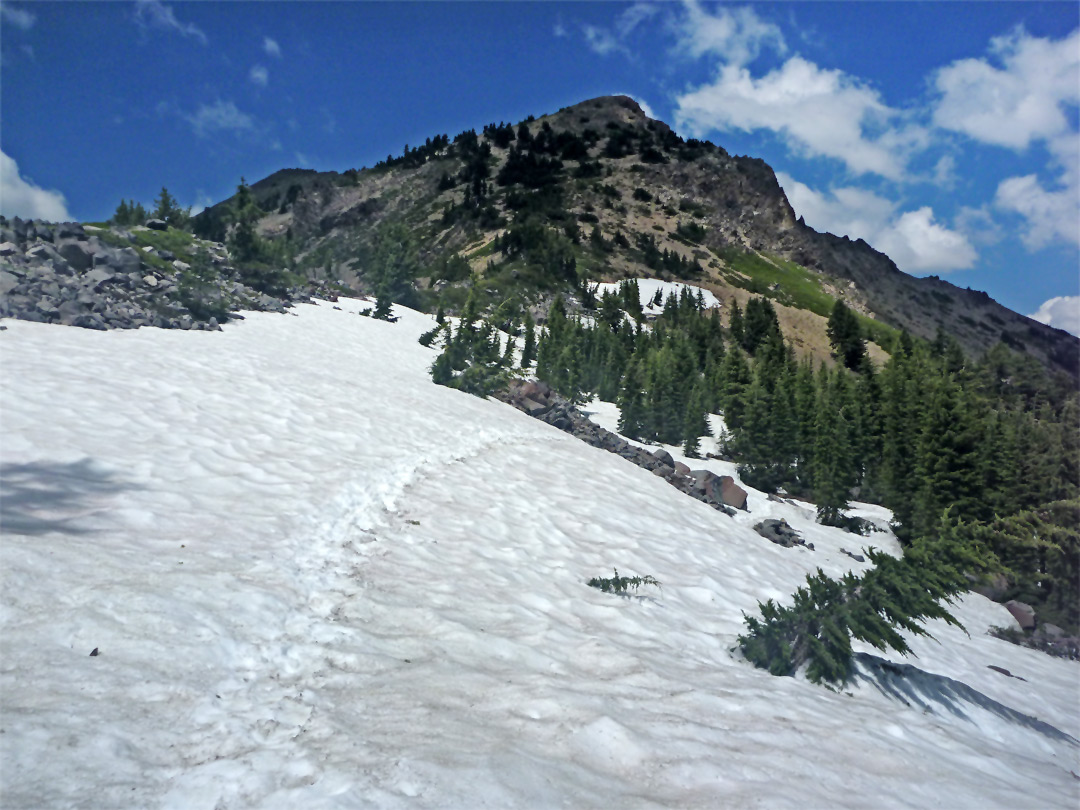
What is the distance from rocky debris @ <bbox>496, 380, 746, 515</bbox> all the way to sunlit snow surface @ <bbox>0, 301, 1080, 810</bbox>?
20.6ft

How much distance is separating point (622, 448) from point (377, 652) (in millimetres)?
17047

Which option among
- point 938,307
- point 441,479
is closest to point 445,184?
point 938,307

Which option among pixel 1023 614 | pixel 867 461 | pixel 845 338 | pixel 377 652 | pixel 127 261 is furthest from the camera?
pixel 845 338

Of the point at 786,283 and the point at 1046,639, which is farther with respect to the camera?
the point at 786,283

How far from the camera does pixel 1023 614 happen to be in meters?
16.5

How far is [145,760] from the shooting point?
10.4ft

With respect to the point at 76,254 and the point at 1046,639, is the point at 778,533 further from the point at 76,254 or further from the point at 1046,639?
the point at 76,254

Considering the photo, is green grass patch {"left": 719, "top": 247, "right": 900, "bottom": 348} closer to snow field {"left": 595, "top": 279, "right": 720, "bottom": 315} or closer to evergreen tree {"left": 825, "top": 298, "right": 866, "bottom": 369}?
evergreen tree {"left": 825, "top": 298, "right": 866, "bottom": 369}

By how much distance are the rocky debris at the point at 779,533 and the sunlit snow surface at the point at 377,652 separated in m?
4.01

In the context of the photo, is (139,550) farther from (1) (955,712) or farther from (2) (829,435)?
(2) (829,435)

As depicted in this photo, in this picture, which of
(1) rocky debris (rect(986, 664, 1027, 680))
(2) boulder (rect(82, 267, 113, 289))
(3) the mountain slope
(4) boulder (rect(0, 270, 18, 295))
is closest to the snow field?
(3) the mountain slope

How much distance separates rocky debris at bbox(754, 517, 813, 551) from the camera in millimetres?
16469

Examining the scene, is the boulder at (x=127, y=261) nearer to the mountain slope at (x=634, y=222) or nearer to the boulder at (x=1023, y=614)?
the boulder at (x=1023, y=614)

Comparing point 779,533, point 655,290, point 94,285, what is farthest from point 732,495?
point 655,290
